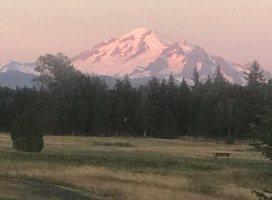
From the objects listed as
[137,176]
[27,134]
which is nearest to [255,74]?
[27,134]

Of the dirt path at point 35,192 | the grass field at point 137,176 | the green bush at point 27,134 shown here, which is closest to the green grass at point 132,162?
the grass field at point 137,176

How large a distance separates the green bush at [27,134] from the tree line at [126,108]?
6105 cm

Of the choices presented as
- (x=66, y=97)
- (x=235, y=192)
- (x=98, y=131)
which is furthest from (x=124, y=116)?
(x=235, y=192)

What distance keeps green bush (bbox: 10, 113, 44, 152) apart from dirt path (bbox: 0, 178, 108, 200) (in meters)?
15.6

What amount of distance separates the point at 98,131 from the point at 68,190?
3238 inches

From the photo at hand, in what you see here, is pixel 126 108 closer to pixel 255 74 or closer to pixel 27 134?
pixel 255 74

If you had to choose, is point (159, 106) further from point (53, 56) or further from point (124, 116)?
point (53, 56)

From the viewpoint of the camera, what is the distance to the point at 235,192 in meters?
29.4

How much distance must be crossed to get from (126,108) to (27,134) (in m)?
69.5

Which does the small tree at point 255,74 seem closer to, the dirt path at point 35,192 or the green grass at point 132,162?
the green grass at point 132,162

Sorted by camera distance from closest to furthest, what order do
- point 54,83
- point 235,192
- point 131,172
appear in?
point 235,192
point 131,172
point 54,83

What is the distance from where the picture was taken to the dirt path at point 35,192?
75.5ft

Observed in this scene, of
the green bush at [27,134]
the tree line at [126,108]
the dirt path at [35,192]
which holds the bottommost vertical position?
the dirt path at [35,192]

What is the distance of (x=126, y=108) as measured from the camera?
371ft
